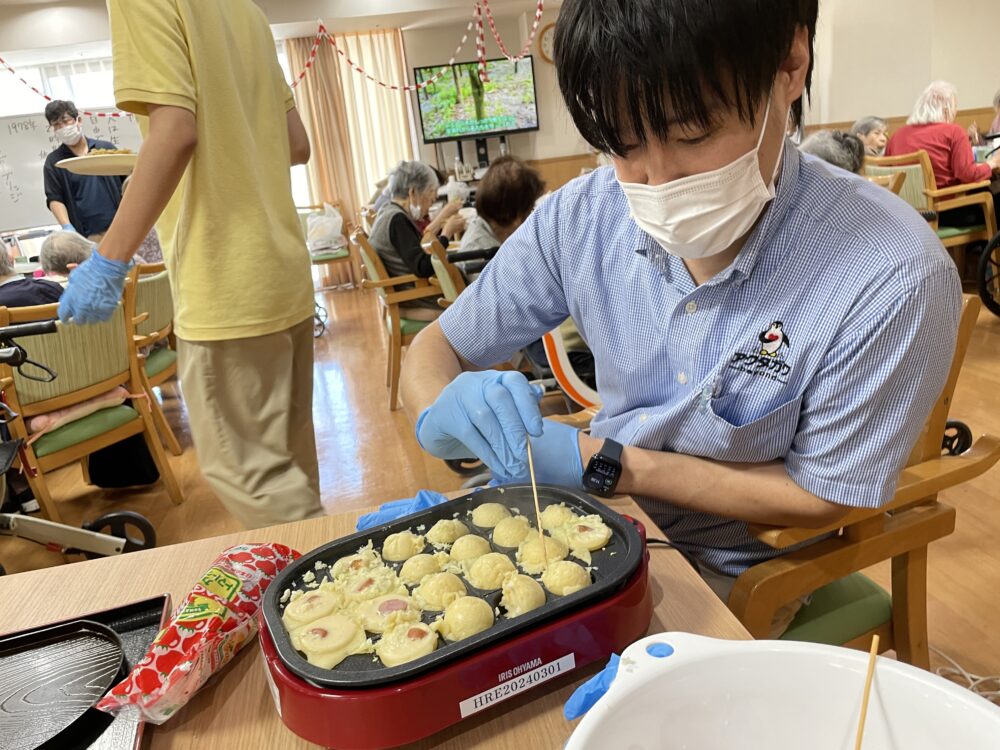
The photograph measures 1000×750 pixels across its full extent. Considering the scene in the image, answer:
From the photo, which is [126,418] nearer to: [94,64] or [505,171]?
[505,171]

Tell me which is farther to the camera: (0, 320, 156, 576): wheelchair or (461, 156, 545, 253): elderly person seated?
(461, 156, 545, 253): elderly person seated

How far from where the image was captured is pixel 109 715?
594 millimetres

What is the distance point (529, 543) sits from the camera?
28.8 inches

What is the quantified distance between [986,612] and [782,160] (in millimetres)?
1343

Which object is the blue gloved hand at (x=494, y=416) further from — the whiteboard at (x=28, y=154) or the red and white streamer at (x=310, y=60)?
the red and white streamer at (x=310, y=60)

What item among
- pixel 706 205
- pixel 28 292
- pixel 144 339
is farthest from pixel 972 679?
pixel 28 292

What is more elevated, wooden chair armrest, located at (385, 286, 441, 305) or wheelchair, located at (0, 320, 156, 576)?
wooden chair armrest, located at (385, 286, 441, 305)

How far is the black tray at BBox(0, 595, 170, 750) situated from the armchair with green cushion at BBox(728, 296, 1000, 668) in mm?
666

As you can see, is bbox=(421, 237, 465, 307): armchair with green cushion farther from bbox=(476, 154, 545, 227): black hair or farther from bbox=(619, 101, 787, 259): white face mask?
bbox=(619, 101, 787, 259): white face mask

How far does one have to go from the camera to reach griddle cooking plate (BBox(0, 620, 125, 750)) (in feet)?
1.91

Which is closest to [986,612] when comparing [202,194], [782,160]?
[782,160]

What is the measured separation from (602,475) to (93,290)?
1.25 meters

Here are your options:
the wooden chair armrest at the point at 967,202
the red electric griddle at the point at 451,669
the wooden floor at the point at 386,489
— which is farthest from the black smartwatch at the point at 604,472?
the wooden chair armrest at the point at 967,202

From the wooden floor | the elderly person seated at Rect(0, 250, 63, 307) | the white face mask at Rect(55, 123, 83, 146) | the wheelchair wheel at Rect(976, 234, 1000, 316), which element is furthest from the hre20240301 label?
the white face mask at Rect(55, 123, 83, 146)
